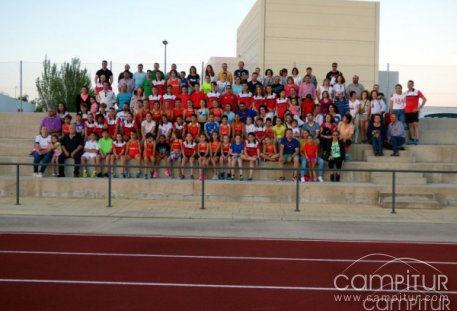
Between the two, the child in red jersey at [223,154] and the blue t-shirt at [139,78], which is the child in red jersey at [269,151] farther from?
the blue t-shirt at [139,78]

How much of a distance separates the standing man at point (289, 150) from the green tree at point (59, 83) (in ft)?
43.6

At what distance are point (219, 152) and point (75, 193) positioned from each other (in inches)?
182

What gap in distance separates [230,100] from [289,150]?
3145 mm

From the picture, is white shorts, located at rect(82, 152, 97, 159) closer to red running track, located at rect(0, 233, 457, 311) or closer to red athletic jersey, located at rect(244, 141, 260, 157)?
red athletic jersey, located at rect(244, 141, 260, 157)

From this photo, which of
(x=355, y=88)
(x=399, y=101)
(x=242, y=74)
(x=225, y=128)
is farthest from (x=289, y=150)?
(x=399, y=101)

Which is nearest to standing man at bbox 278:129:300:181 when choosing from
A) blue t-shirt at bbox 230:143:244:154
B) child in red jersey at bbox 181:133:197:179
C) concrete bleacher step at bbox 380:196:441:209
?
blue t-shirt at bbox 230:143:244:154

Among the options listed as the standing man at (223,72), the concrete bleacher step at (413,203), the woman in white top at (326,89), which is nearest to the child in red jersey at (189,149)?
the standing man at (223,72)

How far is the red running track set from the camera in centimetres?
600

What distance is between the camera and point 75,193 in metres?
15.4

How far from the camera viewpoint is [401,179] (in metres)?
15.6

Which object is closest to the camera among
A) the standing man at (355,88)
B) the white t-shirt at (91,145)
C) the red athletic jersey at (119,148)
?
the red athletic jersey at (119,148)

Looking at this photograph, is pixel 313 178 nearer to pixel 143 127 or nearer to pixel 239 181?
pixel 239 181

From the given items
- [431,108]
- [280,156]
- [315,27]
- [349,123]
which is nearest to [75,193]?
[280,156]

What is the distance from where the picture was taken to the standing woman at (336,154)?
1585 centimetres
